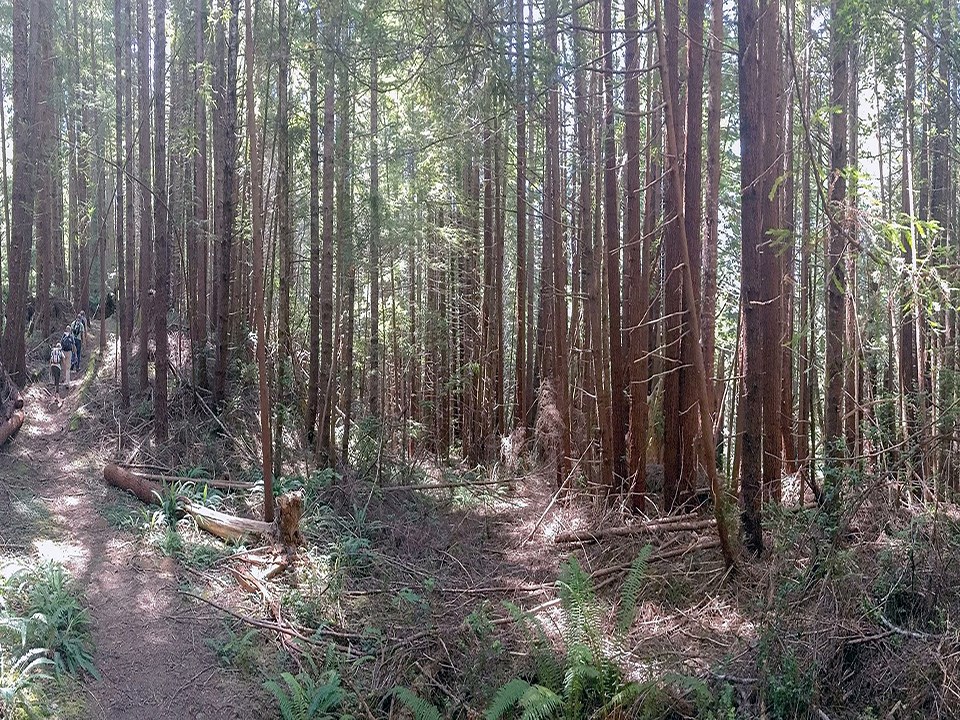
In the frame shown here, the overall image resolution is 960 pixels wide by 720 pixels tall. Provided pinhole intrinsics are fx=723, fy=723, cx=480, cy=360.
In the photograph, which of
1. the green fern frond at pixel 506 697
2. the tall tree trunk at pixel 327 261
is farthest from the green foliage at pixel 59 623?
the tall tree trunk at pixel 327 261

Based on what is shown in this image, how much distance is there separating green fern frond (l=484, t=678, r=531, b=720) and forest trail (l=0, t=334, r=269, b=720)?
2044mm

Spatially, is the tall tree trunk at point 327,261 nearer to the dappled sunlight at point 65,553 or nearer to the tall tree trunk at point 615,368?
the dappled sunlight at point 65,553

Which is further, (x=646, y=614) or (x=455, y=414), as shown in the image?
(x=455, y=414)

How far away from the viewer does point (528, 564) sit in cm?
873

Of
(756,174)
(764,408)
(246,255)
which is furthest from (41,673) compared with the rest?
(246,255)

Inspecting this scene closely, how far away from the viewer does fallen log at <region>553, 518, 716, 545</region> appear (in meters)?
8.16

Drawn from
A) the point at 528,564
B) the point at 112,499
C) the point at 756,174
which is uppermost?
the point at 756,174

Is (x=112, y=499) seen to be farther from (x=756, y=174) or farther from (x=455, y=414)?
(x=455, y=414)

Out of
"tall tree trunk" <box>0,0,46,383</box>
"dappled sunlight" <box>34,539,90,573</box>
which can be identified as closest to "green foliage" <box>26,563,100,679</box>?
"dappled sunlight" <box>34,539,90,573</box>

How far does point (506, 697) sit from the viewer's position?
5254 millimetres

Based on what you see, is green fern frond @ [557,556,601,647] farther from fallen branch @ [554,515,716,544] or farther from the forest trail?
the forest trail

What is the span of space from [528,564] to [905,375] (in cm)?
752

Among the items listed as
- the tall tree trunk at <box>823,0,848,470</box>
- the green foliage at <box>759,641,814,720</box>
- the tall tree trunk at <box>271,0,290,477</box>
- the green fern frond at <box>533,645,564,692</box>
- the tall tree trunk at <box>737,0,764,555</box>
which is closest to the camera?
the green foliage at <box>759,641,814,720</box>

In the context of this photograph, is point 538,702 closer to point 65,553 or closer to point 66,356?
point 65,553
